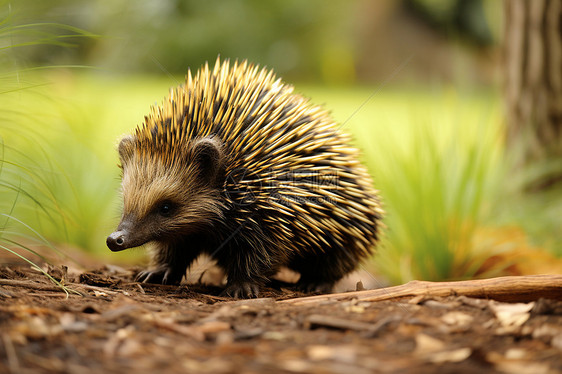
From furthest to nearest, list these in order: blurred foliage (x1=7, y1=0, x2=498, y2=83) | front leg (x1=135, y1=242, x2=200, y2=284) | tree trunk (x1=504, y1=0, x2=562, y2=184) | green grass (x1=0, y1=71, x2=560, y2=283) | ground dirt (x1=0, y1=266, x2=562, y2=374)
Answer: blurred foliage (x1=7, y1=0, x2=498, y2=83), tree trunk (x1=504, y1=0, x2=562, y2=184), green grass (x1=0, y1=71, x2=560, y2=283), front leg (x1=135, y1=242, x2=200, y2=284), ground dirt (x1=0, y1=266, x2=562, y2=374)

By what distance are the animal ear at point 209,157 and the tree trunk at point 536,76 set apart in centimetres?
449

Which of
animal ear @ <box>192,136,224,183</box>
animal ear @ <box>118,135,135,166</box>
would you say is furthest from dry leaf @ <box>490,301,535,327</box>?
animal ear @ <box>118,135,135,166</box>

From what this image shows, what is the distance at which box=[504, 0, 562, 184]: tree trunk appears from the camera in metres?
6.75

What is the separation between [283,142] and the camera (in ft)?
14.2

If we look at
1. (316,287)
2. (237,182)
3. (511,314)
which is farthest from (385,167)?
(511,314)

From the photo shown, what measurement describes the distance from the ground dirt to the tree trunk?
14.7ft

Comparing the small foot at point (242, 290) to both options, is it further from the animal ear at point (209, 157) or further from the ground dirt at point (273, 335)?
the animal ear at point (209, 157)

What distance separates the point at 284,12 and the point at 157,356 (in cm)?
1875

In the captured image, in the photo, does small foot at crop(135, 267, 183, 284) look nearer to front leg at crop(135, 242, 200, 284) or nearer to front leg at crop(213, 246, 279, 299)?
front leg at crop(135, 242, 200, 284)

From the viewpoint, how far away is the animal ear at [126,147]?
4.22 meters

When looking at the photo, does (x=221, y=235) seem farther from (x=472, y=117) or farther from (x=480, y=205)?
(x=472, y=117)

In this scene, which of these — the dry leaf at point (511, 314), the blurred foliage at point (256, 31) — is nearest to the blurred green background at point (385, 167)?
the dry leaf at point (511, 314)

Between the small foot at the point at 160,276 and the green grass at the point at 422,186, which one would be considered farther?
the green grass at the point at 422,186

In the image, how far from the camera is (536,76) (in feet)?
22.6
